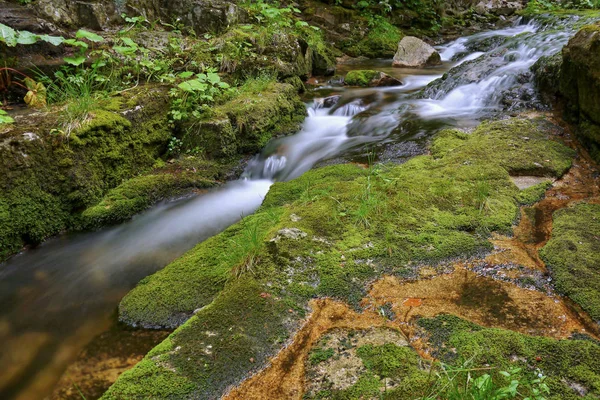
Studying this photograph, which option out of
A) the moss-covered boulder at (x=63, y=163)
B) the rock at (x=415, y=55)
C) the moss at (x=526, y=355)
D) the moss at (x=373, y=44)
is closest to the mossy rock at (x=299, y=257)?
the moss at (x=526, y=355)

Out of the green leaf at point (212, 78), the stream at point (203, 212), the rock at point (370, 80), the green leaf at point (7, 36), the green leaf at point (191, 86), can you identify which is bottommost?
the stream at point (203, 212)

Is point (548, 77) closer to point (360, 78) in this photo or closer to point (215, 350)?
point (360, 78)

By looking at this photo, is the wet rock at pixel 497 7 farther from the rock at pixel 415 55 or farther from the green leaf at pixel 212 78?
the green leaf at pixel 212 78

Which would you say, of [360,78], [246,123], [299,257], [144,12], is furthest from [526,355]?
[144,12]

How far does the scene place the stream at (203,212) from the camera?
2779 mm

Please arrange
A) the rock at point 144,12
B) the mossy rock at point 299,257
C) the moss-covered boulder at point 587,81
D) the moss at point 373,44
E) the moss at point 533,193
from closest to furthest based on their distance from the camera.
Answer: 1. the mossy rock at point 299,257
2. the moss at point 533,193
3. the moss-covered boulder at point 587,81
4. the rock at point 144,12
5. the moss at point 373,44

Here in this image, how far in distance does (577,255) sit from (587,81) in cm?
293

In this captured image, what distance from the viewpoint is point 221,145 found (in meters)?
5.60

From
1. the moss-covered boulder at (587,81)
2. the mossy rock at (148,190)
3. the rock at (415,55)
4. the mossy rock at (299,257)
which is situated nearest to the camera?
the mossy rock at (299,257)

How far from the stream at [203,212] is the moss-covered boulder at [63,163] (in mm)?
314

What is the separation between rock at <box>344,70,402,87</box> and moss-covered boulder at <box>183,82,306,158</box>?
2547 mm

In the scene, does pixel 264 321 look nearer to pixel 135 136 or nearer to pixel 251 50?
pixel 135 136

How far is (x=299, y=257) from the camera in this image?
277 centimetres

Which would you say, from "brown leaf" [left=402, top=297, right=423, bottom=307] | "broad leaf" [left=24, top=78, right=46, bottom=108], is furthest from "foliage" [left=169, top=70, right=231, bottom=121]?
"brown leaf" [left=402, top=297, right=423, bottom=307]
